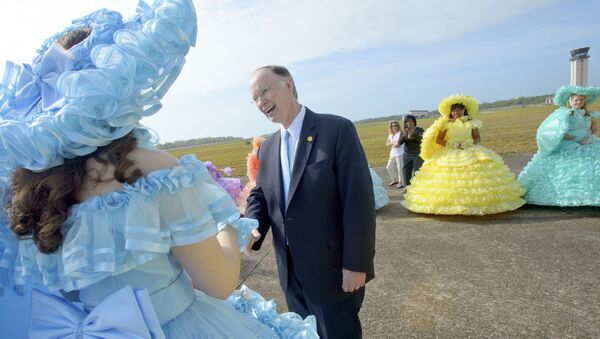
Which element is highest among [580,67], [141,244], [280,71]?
[580,67]

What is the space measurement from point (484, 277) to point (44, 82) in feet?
12.6

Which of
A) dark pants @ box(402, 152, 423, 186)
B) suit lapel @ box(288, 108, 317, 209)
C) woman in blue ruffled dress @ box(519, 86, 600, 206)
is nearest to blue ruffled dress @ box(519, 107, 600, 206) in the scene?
woman in blue ruffled dress @ box(519, 86, 600, 206)

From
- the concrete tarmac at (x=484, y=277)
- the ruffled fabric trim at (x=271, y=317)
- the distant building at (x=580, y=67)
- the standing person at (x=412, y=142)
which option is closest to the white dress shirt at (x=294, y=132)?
the ruffled fabric trim at (x=271, y=317)

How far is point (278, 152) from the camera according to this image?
2281 mm

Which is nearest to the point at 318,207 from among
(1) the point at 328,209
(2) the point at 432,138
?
(1) the point at 328,209

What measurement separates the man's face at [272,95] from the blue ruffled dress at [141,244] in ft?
3.62

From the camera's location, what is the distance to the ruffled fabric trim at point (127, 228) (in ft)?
3.34

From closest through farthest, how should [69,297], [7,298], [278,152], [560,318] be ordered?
[69,297], [7,298], [278,152], [560,318]

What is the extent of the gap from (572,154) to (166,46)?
640cm

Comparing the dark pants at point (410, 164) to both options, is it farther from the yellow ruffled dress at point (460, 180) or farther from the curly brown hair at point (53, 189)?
the curly brown hair at point (53, 189)

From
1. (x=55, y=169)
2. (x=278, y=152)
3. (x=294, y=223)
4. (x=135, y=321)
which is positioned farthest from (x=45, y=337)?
(x=278, y=152)

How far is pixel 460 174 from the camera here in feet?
18.9

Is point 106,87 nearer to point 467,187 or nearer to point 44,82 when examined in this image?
point 44,82

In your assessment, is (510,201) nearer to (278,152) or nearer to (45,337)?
(278,152)
